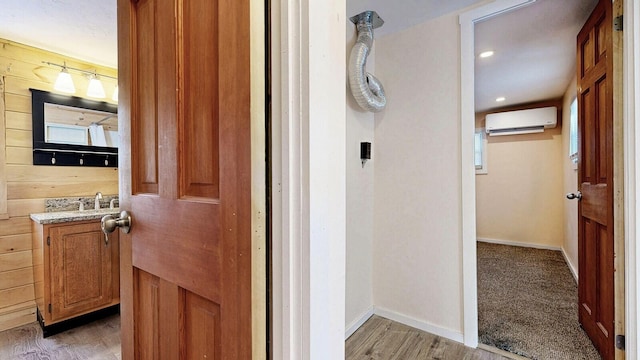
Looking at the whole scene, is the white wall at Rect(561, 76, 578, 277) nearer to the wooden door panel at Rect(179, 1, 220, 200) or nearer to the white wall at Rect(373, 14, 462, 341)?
the white wall at Rect(373, 14, 462, 341)

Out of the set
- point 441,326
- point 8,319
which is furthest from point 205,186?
point 8,319

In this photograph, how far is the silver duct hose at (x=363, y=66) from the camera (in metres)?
1.88

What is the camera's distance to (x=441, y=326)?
1952 mm

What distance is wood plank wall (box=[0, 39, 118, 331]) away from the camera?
2.03 meters

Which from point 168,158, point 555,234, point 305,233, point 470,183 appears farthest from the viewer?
point 555,234

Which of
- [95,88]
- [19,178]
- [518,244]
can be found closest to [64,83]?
[95,88]

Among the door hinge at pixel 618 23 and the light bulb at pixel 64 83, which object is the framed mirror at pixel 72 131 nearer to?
the light bulb at pixel 64 83

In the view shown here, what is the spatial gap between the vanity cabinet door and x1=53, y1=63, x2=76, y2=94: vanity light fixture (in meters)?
1.15

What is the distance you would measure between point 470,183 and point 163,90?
A: 71.5 inches

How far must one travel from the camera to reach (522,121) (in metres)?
4.12

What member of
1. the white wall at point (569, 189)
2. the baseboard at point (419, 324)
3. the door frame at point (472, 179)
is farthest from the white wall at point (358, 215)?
the white wall at point (569, 189)

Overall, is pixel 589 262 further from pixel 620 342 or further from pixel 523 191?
pixel 523 191

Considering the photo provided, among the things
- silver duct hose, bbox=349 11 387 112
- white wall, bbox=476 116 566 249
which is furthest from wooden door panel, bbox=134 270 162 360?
white wall, bbox=476 116 566 249

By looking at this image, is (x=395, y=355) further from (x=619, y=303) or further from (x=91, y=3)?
(x=91, y=3)
